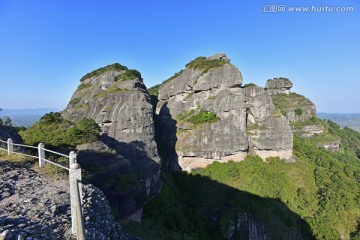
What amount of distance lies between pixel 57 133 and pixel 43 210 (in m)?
14.3

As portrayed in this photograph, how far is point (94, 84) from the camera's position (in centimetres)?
4034

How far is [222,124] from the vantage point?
3806 cm

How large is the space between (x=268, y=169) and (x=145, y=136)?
20.1 metres

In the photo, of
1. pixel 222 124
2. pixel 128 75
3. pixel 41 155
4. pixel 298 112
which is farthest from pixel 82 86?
pixel 298 112

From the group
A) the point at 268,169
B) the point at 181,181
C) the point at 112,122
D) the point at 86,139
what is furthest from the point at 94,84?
the point at 268,169

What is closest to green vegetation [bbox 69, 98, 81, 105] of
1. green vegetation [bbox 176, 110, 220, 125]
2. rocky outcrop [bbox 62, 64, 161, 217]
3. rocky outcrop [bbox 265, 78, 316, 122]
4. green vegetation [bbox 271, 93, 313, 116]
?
rocky outcrop [bbox 62, 64, 161, 217]

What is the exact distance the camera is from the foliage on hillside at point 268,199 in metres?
29.0

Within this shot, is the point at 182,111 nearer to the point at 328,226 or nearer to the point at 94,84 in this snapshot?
the point at 94,84

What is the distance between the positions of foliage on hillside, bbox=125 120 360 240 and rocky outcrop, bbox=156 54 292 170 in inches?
81.0

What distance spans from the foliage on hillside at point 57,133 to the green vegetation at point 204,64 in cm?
2545

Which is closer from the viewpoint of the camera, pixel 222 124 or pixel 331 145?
pixel 222 124

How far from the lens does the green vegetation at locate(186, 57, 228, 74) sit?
138 feet

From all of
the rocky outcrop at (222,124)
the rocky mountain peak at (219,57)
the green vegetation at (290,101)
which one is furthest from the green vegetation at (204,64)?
the green vegetation at (290,101)

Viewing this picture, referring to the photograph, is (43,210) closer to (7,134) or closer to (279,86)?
(7,134)
